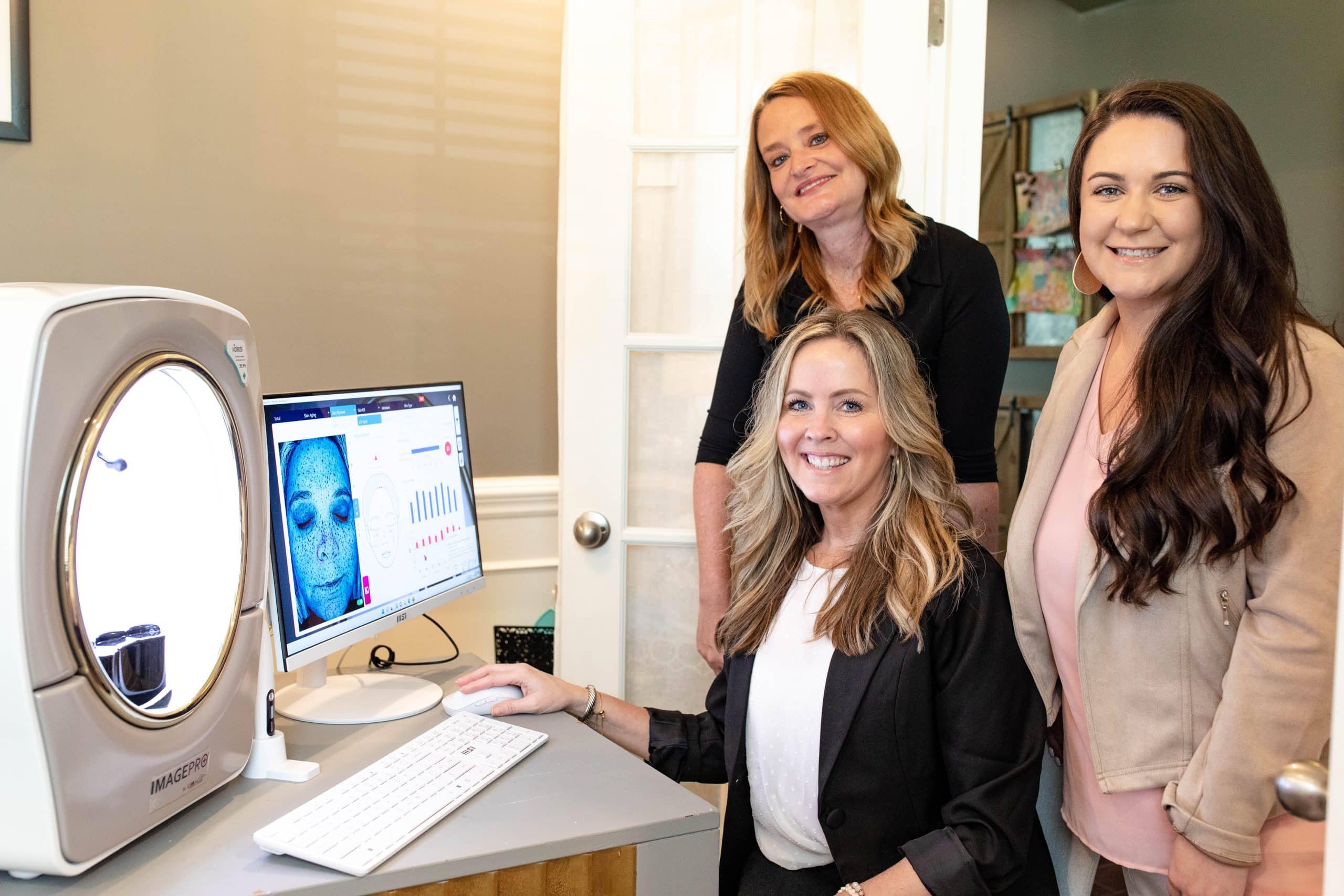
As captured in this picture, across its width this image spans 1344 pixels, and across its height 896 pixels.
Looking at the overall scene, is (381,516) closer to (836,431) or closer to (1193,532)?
(836,431)

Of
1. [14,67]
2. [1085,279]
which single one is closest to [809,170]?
[1085,279]

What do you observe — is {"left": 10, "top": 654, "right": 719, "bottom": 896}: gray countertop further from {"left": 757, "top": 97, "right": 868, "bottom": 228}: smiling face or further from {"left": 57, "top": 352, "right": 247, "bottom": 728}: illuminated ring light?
{"left": 757, "top": 97, "right": 868, "bottom": 228}: smiling face

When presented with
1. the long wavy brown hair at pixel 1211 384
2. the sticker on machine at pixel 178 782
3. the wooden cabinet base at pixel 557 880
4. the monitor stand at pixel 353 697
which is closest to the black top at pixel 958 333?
the long wavy brown hair at pixel 1211 384

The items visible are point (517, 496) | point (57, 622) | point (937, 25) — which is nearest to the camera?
point (57, 622)

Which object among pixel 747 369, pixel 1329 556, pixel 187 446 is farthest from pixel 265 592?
pixel 1329 556

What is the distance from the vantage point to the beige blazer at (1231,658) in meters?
1.04

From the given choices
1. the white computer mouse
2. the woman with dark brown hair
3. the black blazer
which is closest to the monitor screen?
the white computer mouse

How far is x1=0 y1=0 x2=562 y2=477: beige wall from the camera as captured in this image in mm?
1788

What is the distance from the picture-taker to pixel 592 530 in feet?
6.64

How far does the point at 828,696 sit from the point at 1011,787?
231mm

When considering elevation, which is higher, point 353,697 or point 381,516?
point 381,516

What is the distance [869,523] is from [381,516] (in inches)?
26.0

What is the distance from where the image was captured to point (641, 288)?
6.59ft

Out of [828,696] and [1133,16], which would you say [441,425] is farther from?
[1133,16]
